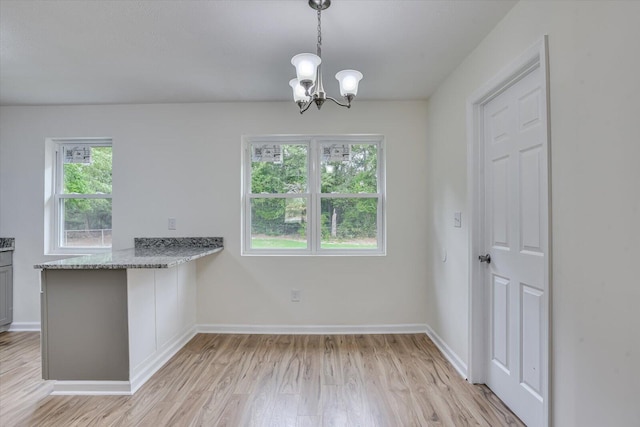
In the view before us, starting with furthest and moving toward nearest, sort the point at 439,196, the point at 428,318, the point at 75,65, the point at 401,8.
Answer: the point at 428,318, the point at 439,196, the point at 75,65, the point at 401,8

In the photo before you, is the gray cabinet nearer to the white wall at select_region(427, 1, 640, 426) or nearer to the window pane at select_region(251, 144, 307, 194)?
the window pane at select_region(251, 144, 307, 194)

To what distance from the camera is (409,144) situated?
10.5ft

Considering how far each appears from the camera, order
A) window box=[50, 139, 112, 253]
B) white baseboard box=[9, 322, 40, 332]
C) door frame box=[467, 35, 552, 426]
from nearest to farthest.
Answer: door frame box=[467, 35, 552, 426]
white baseboard box=[9, 322, 40, 332]
window box=[50, 139, 112, 253]

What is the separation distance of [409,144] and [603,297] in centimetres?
227

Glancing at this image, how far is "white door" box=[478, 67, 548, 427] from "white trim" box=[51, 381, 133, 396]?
8.24ft

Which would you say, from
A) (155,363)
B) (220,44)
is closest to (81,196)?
(155,363)

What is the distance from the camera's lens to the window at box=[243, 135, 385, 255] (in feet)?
10.9

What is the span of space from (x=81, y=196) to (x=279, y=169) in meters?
2.22

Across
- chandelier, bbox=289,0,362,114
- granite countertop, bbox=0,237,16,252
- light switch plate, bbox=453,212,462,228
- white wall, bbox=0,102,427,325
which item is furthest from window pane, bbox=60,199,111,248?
light switch plate, bbox=453,212,462,228

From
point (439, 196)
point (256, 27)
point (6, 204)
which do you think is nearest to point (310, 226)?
point (439, 196)

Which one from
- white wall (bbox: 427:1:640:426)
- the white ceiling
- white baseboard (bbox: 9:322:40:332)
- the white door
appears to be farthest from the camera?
white baseboard (bbox: 9:322:40:332)

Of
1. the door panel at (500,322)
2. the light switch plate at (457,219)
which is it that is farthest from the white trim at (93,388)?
the light switch plate at (457,219)

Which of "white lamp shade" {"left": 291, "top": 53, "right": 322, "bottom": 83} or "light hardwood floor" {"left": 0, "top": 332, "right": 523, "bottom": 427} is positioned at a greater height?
"white lamp shade" {"left": 291, "top": 53, "right": 322, "bottom": 83}

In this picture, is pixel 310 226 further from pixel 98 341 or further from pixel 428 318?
pixel 98 341
